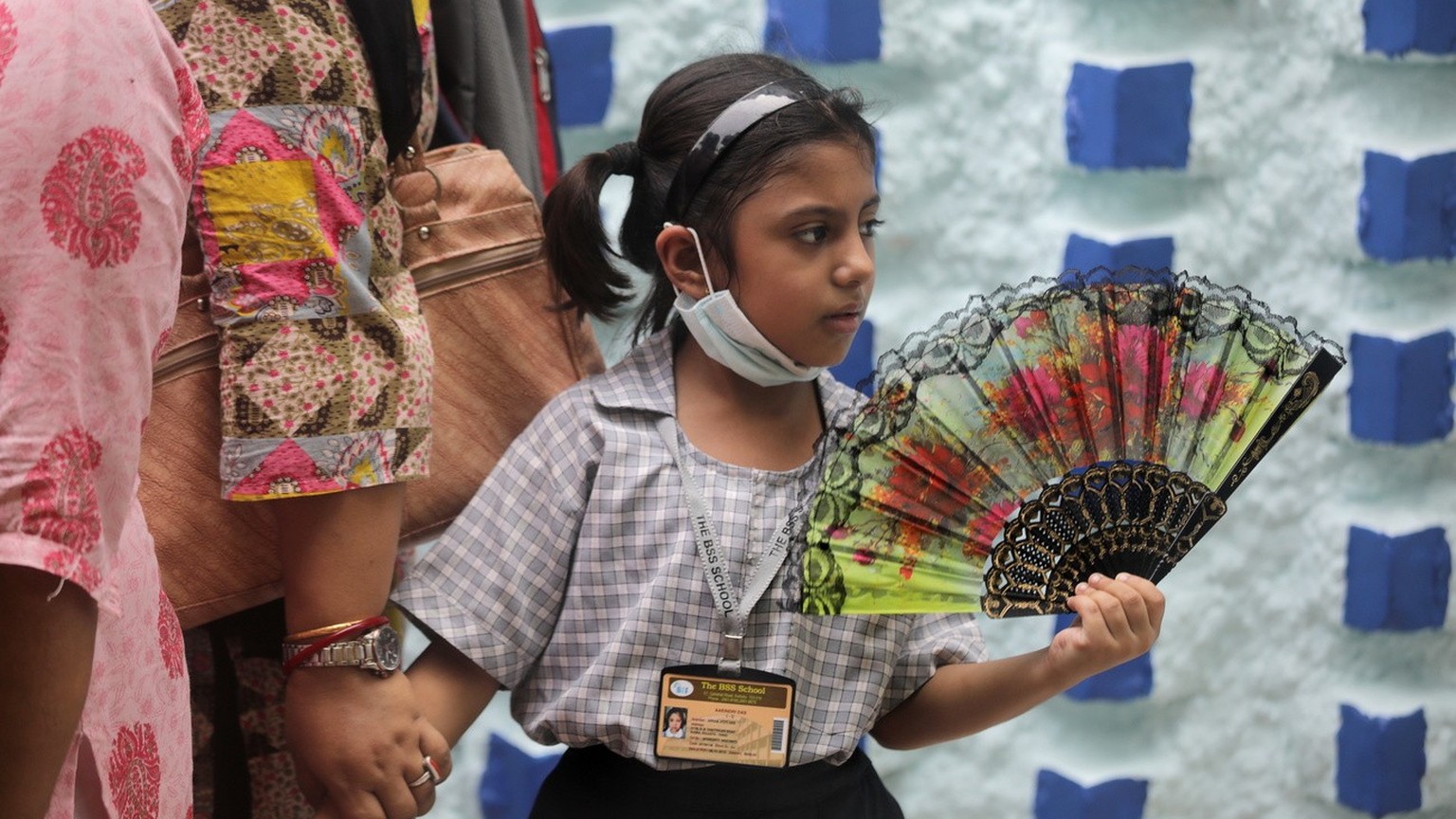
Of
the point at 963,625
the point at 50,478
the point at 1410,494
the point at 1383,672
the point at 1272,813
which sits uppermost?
the point at 50,478

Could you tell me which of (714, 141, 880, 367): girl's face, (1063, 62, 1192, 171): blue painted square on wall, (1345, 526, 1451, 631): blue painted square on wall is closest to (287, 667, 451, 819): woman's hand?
(714, 141, 880, 367): girl's face

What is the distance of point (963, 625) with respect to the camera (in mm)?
1609

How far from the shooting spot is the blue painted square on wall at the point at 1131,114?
216 centimetres

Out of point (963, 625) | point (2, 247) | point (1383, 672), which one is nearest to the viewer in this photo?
point (2, 247)

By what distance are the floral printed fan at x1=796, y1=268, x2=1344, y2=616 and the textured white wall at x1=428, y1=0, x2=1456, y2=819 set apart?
0.82 meters

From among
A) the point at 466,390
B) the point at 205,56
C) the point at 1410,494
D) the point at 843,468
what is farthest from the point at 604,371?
the point at 1410,494

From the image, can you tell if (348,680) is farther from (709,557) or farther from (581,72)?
(581,72)

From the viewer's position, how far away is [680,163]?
62.0 inches

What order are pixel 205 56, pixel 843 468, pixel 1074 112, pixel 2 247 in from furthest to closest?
pixel 1074 112 < pixel 843 468 < pixel 205 56 < pixel 2 247

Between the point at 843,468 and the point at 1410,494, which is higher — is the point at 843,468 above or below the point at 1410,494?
above

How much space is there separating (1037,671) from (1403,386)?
1099 millimetres

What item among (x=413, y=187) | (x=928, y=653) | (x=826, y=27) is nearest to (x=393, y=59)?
(x=413, y=187)

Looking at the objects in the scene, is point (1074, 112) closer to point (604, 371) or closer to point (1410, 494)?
point (1410, 494)

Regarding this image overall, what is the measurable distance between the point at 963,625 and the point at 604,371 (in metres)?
0.46
